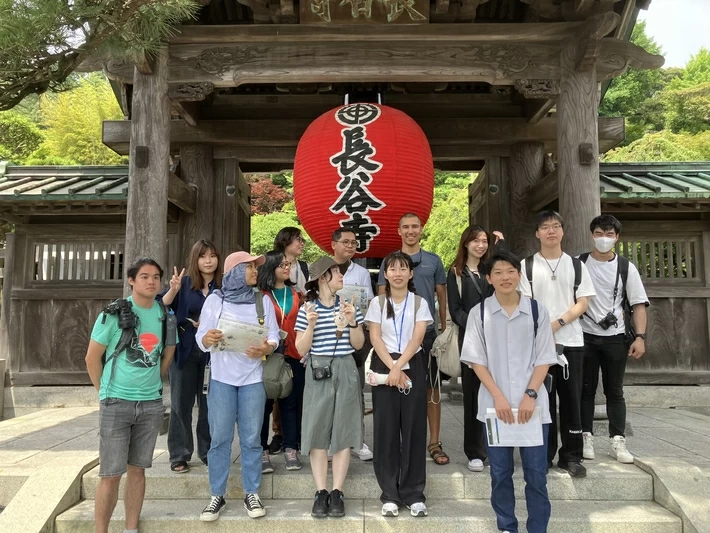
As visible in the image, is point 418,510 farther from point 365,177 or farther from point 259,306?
point 365,177

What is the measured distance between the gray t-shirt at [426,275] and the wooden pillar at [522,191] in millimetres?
3924

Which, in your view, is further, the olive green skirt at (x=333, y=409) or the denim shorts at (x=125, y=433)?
the olive green skirt at (x=333, y=409)

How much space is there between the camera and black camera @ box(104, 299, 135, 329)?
356 cm

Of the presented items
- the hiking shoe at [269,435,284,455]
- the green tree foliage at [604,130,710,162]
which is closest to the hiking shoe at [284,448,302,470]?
the hiking shoe at [269,435,284,455]

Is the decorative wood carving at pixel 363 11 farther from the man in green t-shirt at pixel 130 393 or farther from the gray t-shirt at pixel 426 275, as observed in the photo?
the man in green t-shirt at pixel 130 393

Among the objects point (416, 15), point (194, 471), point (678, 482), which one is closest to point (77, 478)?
point (194, 471)

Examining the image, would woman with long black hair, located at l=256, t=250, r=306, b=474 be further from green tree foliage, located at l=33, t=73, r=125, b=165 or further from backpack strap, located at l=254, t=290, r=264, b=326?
green tree foliage, located at l=33, t=73, r=125, b=165

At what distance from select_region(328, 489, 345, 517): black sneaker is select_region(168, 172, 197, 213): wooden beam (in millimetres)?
4677

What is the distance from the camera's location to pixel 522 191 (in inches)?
324

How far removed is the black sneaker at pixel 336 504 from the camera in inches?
149

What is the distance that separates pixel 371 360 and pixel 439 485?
1.20m

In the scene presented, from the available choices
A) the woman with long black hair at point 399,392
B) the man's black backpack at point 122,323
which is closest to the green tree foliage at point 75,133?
the man's black backpack at point 122,323

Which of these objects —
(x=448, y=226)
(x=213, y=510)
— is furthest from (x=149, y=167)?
(x=448, y=226)

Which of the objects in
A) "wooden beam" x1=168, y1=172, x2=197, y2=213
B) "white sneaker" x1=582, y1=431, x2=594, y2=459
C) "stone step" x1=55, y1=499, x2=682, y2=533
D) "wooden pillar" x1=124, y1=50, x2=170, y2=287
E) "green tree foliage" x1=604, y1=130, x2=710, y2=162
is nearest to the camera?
"stone step" x1=55, y1=499, x2=682, y2=533
